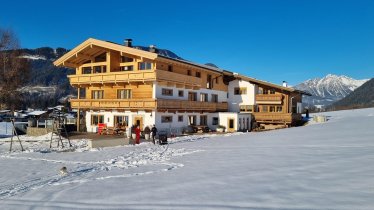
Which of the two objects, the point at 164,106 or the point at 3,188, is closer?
the point at 3,188

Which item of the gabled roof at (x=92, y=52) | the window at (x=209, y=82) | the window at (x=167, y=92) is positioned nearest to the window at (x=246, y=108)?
the gabled roof at (x=92, y=52)

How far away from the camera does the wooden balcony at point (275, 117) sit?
40531 mm

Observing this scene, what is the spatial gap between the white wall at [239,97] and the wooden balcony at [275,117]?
220 centimetres

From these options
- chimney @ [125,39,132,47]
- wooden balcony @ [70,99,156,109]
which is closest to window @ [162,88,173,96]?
wooden balcony @ [70,99,156,109]

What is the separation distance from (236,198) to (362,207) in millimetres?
2736

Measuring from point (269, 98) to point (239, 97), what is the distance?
3929 mm

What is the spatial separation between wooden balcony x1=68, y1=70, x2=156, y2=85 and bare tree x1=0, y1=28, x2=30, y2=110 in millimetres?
13932

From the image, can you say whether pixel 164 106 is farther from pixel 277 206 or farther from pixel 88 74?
pixel 277 206

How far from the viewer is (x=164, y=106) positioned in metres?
31.9

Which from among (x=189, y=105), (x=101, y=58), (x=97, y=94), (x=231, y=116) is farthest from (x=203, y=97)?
(x=101, y=58)

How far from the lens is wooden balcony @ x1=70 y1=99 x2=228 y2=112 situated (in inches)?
1236

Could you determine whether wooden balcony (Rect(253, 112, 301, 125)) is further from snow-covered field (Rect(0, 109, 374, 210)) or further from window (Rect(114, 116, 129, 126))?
snow-covered field (Rect(0, 109, 374, 210))

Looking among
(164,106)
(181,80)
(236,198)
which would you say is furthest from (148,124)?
(236,198)

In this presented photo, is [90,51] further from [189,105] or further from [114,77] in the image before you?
[189,105]
